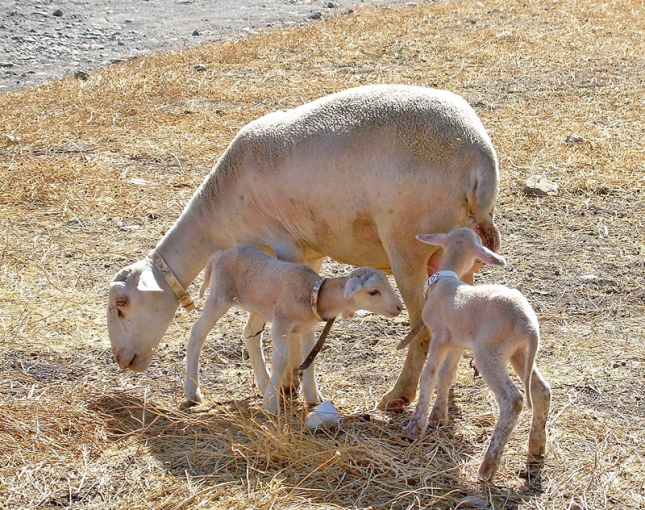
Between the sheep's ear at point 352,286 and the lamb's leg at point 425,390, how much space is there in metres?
0.46

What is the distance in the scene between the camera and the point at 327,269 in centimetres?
711

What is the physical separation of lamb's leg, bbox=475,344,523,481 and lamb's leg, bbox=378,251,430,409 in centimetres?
90

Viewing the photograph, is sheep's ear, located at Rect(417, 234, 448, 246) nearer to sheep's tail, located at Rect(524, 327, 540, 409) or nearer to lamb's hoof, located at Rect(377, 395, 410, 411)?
sheep's tail, located at Rect(524, 327, 540, 409)

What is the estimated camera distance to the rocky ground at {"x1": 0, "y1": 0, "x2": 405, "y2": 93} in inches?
568

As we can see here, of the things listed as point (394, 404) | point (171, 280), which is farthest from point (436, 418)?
point (171, 280)

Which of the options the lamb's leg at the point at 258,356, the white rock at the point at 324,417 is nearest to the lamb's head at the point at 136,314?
the lamb's leg at the point at 258,356

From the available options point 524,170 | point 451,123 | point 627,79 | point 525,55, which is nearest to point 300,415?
point 451,123

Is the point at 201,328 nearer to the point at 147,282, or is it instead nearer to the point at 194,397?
the point at 194,397

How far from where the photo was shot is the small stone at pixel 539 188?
316 inches

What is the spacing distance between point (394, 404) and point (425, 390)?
70cm

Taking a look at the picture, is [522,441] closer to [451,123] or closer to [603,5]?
[451,123]

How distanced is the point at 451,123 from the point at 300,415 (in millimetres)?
1718

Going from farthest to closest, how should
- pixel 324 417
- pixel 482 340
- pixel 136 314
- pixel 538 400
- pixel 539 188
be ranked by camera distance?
pixel 539 188 < pixel 136 314 < pixel 324 417 < pixel 538 400 < pixel 482 340

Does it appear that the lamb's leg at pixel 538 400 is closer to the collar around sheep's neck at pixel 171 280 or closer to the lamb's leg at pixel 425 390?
the lamb's leg at pixel 425 390
